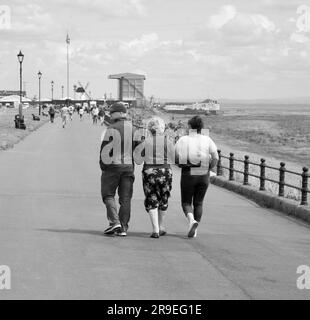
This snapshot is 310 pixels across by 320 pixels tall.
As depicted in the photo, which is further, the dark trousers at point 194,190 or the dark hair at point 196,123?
the dark trousers at point 194,190

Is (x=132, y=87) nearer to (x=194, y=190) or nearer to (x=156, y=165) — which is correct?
(x=194, y=190)

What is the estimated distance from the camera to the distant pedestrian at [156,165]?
11172mm

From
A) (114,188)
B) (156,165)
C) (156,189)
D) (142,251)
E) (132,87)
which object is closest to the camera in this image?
(142,251)

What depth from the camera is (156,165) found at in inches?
443

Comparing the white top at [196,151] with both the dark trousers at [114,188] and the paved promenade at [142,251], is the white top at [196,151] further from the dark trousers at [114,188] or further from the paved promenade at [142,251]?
the paved promenade at [142,251]

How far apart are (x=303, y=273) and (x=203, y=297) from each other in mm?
1807

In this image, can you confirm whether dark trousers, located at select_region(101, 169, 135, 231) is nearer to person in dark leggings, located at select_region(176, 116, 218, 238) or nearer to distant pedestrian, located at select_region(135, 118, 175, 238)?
distant pedestrian, located at select_region(135, 118, 175, 238)

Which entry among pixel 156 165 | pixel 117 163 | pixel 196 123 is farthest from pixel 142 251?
pixel 196 123

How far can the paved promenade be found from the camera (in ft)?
26.2

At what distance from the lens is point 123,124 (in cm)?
1143

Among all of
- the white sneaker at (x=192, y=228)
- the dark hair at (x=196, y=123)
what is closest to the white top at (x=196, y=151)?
the dark hair at (x=196, y=123)

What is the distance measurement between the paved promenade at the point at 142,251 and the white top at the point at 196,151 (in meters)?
1.12

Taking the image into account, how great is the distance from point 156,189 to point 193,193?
1.97ft
